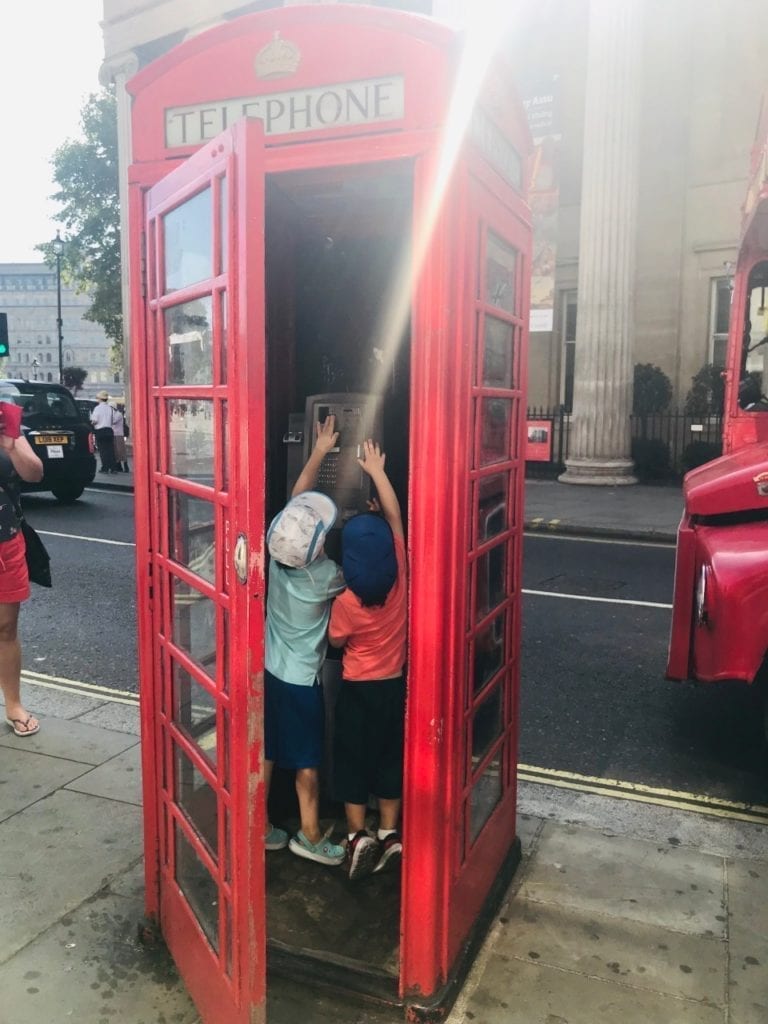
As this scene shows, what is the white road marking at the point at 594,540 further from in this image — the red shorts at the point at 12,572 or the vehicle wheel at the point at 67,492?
the red shorts at the point at 12,572

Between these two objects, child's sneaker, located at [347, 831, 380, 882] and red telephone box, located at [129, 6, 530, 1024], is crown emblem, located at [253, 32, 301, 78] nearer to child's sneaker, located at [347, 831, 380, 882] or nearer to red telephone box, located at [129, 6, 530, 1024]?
red telephone box, located at [129, 6, 530, 1024]

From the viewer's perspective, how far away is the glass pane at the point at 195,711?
245 centimetres

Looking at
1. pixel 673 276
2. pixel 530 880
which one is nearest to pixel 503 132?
pixel 530 880

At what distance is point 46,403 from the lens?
1352cm

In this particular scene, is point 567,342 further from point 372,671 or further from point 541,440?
point 372,671

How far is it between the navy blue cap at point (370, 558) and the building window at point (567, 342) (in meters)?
16.2

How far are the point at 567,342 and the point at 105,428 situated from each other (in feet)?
32.6

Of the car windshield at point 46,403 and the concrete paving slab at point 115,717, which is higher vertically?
the car windshield at point 46,403

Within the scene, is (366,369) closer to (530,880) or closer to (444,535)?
(444,535)

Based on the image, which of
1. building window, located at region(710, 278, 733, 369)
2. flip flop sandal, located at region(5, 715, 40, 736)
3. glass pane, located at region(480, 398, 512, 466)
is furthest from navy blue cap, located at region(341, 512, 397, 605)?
building window, located at region(710, 278, 733, 369)

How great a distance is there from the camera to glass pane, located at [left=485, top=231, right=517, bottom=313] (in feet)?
8.79

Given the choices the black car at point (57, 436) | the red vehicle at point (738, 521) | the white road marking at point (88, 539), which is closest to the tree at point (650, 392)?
the black car at point (57, 436)

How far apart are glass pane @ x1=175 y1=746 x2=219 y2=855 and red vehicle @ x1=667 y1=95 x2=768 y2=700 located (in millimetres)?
2424

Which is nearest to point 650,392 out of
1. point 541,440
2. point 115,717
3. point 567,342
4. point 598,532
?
point 541,440
